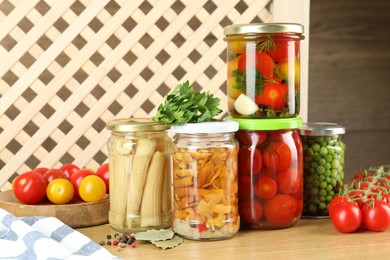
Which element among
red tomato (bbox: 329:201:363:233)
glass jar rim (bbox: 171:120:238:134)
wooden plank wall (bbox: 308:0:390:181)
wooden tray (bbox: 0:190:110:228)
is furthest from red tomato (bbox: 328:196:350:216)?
wooden plank wall (bbox: 308:0:390:181)

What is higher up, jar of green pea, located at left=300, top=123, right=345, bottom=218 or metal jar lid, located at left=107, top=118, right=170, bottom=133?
metal jar lid, located at left=107, top=118, right=170, bottom=133

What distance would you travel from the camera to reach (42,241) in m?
1.15

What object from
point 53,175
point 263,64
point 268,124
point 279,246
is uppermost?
point 263,64

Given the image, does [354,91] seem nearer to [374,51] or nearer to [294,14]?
[374,51]

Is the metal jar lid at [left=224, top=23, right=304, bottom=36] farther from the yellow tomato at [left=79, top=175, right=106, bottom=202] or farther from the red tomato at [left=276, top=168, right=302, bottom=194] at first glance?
the yellow tomato at [left=79, top=175, right=106, bottom=202]

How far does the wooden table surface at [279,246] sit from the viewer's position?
3.92 feet

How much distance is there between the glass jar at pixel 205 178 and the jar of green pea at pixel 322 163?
0.63ft

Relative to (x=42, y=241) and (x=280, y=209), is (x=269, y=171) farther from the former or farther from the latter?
(x=42, y=241)

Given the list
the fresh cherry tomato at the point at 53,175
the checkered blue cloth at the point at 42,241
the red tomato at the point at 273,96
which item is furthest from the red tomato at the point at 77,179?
the red tomato at the point at 273,96

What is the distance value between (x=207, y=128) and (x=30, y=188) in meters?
0.37

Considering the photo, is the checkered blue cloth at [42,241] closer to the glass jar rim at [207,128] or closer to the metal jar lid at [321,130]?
the glass jar rim at [207,128]

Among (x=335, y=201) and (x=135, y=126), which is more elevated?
(x=135, y=126)

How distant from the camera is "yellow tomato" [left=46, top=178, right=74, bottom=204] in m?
1.37

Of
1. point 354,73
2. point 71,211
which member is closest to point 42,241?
point 71,211
